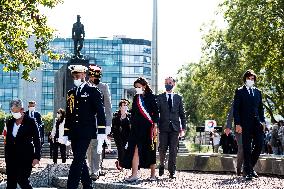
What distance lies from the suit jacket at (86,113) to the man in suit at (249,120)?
11.2 ft

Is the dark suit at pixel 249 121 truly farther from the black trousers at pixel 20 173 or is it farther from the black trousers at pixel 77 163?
the black trousers at pixel 20 173

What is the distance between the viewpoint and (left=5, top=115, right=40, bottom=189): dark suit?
34.8 ft

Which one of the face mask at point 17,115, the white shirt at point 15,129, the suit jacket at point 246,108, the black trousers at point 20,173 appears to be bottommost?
the black trousers at point 20,173

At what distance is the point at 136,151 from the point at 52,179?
67.8 inches

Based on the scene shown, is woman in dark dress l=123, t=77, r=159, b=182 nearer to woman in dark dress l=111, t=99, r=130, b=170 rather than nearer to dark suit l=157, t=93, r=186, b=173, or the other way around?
dark suit l=157, t=93, r=186, b=173

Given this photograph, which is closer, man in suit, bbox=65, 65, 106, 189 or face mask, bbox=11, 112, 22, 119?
man in suit, bbox=65, 65, 106, 189

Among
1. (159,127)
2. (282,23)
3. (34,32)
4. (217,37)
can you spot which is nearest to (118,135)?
(159,127)

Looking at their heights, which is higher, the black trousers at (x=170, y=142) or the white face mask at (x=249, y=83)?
the white face mask at (x=249, y=83)

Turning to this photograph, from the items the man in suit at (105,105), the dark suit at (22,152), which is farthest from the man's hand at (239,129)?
the dark suit at (22,152)

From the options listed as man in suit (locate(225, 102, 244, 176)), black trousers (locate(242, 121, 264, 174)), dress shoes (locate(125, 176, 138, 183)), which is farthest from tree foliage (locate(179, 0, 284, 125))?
dress shoes (locate(125, 176, 138, 183))

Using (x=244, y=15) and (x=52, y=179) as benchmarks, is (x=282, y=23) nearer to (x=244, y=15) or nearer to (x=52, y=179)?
(x=244, y=15)

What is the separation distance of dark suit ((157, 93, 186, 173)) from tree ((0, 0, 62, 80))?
7494 millimetres

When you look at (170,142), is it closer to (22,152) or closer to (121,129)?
(121,129)

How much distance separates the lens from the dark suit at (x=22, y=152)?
10594mm
